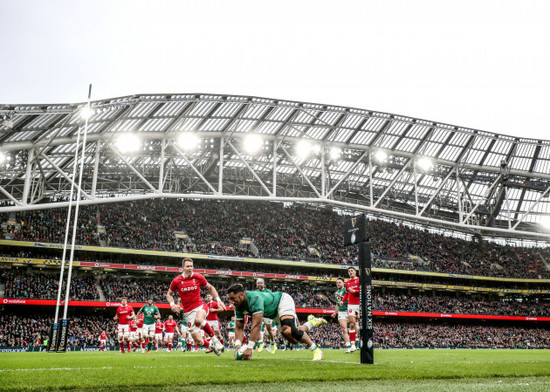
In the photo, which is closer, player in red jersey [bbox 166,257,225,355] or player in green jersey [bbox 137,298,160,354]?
player in red jersey [bbox 166,257,225,355]

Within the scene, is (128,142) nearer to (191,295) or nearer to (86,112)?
(86,112)

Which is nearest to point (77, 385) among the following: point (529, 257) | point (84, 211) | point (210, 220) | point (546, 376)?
point (546, 376)

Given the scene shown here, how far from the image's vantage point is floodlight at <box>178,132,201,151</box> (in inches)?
1433

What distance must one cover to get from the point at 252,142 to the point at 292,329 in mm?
30248

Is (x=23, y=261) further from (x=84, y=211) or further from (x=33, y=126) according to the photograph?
(x=33, y=126)

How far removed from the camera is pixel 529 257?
64.4 meters

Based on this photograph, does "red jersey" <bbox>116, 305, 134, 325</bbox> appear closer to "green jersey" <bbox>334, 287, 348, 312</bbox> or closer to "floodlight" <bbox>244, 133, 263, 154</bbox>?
"green jersey" <bbox>334, 287, 348, 312</bbox>

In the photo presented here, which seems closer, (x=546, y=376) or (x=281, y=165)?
(x=546, y=376)

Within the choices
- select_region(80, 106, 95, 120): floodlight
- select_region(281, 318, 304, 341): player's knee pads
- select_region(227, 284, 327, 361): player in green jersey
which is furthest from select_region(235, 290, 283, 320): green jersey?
select_region(80, 106, 95, 120): floodlight

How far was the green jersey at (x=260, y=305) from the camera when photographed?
31.0 ft

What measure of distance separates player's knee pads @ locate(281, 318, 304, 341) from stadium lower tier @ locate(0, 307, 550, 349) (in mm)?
23477

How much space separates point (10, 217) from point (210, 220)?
1897 cm

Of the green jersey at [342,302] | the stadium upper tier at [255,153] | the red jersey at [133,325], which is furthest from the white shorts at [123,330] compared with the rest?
the stadium upper tier at [255,153]

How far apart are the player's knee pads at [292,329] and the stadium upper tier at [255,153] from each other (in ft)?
77.7
